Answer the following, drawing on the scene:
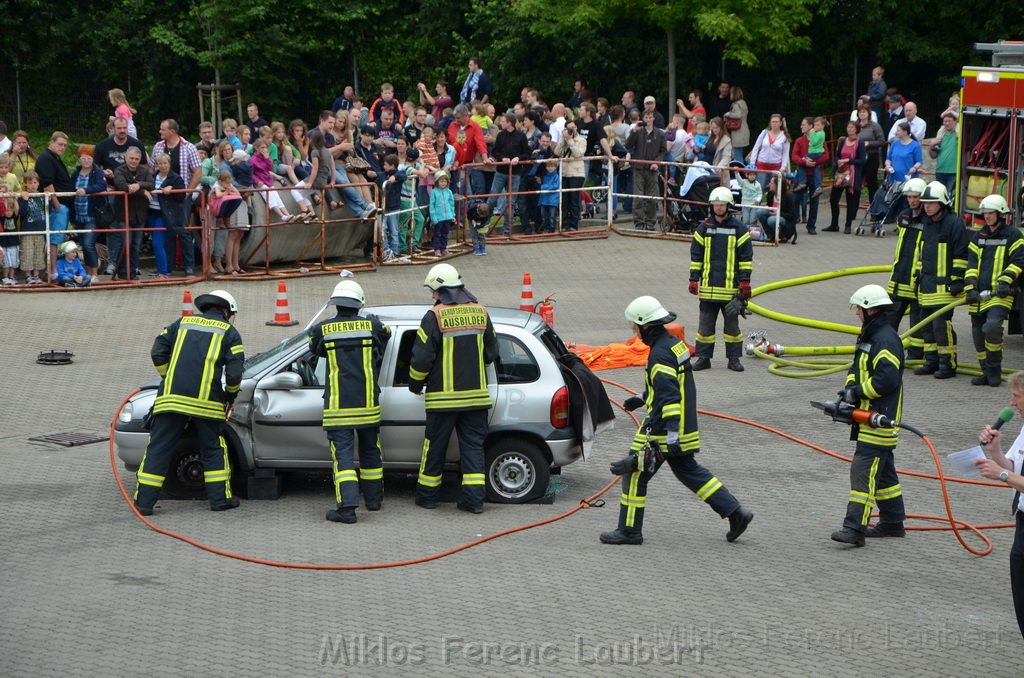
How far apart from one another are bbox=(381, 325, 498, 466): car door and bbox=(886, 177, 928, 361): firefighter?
5.82 m

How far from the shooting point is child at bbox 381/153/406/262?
1959 centimetres

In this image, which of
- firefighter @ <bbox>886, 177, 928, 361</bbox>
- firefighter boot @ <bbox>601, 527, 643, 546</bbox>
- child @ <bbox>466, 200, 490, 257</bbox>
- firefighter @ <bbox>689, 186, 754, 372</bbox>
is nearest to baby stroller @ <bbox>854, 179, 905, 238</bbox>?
child @ <bbox>466, 200, 490, 257</bbox>

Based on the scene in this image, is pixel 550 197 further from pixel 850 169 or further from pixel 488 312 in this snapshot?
pixel 488 312

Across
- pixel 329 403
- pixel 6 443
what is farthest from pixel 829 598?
pixel 6 443

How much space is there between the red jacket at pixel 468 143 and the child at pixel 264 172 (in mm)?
3692

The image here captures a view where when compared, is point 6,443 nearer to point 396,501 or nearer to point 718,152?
point 396,501

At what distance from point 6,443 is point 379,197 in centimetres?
883

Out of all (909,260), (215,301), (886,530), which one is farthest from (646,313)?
(909,260)

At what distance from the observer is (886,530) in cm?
966

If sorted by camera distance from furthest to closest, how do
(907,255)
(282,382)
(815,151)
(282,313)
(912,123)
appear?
(912,123), (815,151), (282,313), (907,255), (282,382)

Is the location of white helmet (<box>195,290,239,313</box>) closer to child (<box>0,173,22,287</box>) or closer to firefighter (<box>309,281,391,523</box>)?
firefighter (<box>309,281,391,523</box>)

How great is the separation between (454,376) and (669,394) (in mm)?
1589

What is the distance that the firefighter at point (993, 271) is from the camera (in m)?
13.8

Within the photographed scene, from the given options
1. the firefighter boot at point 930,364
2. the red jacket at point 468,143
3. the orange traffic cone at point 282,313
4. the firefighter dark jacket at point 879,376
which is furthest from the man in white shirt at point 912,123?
the firefighter dark jacket at point 879,376
